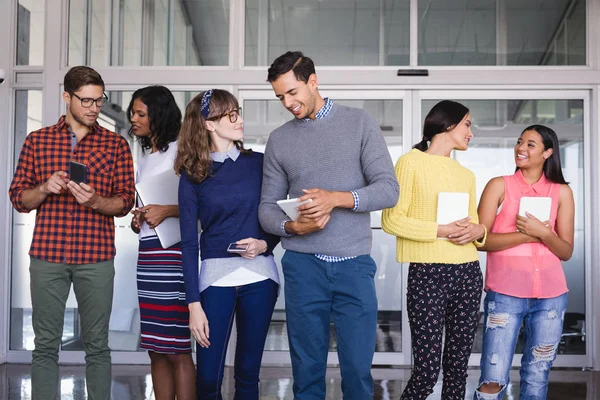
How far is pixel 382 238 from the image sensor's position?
498 centimetres

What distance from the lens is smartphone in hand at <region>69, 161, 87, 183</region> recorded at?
2.71 meters

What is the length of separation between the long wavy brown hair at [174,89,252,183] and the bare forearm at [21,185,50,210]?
722 mm

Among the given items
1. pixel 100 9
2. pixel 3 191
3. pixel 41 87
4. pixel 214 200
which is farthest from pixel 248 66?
pixel 214 200

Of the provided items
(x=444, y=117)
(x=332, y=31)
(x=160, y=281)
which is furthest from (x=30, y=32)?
(x=444, y=117)

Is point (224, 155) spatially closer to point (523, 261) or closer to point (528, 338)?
point (523, 261)

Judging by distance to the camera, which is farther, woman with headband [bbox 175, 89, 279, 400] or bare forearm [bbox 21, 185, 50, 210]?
bare forearm [bbox 21, 185, 50, 210]

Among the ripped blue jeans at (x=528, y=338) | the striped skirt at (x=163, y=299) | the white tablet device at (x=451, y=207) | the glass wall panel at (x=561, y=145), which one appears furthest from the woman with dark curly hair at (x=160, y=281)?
the glass wall panel at (x=561, y=145)

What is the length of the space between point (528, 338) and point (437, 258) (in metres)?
0.62

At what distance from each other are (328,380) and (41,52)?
3184mm

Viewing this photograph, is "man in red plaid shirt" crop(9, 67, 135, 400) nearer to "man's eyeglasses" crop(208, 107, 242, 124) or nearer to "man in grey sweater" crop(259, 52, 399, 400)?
"man's eyeglasses" crop(208, 107, 242, 124)

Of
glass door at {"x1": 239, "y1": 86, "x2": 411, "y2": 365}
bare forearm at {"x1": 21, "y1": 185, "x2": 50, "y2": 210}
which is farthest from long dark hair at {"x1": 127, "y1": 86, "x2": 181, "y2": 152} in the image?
glass door at {"x1": 239, "y1": 86, "x2": 411, "y2": 365}

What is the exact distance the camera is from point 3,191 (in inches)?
195

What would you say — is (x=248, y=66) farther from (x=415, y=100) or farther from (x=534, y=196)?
(x=534, y=196)

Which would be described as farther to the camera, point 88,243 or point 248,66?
point 248,66
